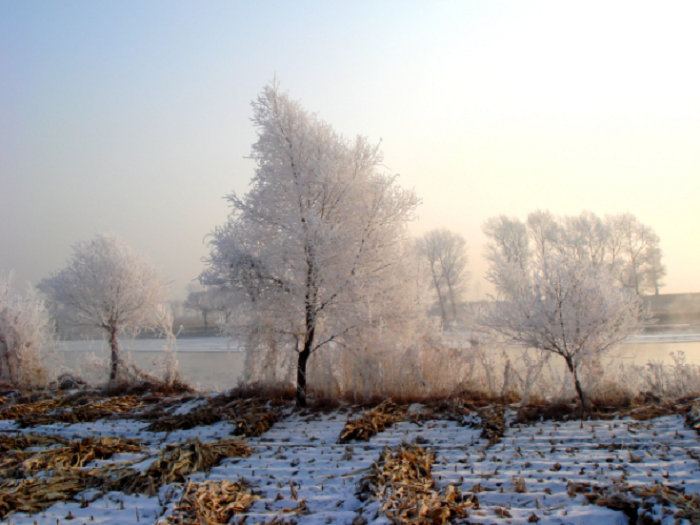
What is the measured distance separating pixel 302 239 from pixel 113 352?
416 inches

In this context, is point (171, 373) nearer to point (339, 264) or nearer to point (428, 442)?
point (339, 264)

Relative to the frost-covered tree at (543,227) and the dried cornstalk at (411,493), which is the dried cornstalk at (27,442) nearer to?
the dried cornstalk at (411,493)

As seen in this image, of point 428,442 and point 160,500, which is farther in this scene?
point 428,442

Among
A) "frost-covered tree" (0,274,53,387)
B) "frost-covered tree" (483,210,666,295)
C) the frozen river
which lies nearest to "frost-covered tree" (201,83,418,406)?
the frozen river

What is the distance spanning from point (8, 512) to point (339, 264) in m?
5.27

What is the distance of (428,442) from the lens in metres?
5.58

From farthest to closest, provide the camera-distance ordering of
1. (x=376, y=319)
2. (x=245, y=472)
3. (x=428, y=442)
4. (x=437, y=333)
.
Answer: (x=437, y=333) < (x=376, y=319) < (x=428, y=442) < (x=245, y=472)

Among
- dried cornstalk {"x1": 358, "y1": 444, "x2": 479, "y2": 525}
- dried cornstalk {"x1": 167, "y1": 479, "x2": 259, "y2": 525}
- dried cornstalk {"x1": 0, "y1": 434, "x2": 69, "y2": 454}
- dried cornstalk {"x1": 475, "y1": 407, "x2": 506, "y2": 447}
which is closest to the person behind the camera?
dried cornstalk {"x1": 358, "y1": 444, "x2": 479, "y2": 525}

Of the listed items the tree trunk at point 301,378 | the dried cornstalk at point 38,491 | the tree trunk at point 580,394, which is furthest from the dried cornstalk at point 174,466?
the tree trunk at point 580,394

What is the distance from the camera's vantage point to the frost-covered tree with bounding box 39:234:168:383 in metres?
14.6

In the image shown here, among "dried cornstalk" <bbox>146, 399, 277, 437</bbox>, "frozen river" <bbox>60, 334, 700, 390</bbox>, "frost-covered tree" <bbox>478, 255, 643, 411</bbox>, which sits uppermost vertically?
"frost-covered tree" <bbox>478, 255, 643, 411</bbox>

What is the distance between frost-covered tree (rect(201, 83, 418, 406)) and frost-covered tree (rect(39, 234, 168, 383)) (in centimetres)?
868

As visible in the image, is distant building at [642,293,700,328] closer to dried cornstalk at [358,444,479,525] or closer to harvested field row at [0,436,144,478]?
dried cornstalk at [358,444,479,525]

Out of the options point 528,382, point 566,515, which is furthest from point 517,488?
point 528,382
